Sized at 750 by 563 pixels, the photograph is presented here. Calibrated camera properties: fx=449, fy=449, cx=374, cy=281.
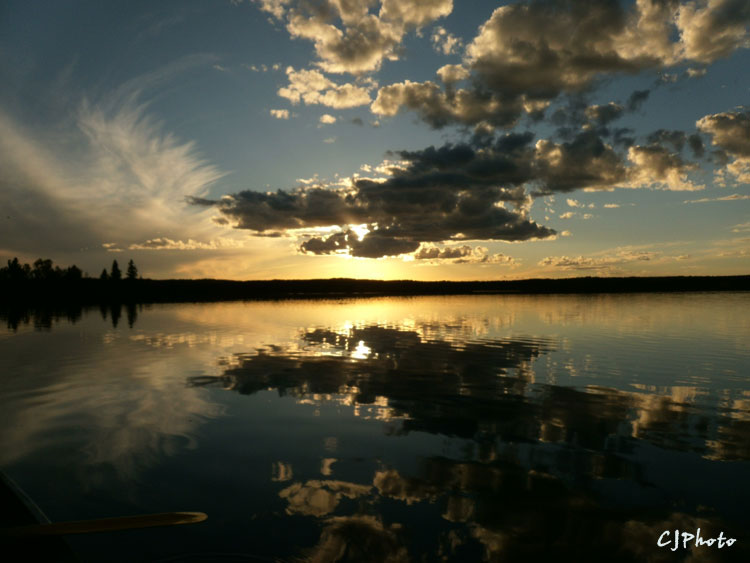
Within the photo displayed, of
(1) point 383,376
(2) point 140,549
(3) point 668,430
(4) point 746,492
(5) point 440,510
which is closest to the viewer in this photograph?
(2) point 140,549

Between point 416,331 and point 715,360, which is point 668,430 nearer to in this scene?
point 715,360

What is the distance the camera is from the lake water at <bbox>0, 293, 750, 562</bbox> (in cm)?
756

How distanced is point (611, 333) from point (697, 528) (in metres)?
33.6

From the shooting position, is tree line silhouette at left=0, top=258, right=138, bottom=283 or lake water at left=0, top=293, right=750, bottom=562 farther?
tree line silhouette at left=0, top=258, right=138, bottom=283

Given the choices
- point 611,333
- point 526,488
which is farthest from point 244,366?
point 611,333

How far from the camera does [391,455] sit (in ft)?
37.0

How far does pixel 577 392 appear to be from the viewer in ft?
58.4

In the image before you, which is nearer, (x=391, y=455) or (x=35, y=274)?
(x=391, y=455)

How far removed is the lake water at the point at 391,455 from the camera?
7559 millimetres

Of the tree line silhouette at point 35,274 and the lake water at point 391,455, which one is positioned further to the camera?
the tree line silhouette at point 35,274

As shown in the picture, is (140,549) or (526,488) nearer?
(140,549)

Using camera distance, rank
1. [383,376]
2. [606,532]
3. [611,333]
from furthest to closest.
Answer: [611,333] < [383,376] < [606,532]

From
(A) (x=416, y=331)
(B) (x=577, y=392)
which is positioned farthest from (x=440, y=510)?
(A) (x=416, y=331)

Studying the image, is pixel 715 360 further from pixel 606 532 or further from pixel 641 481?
pixel 606 532
